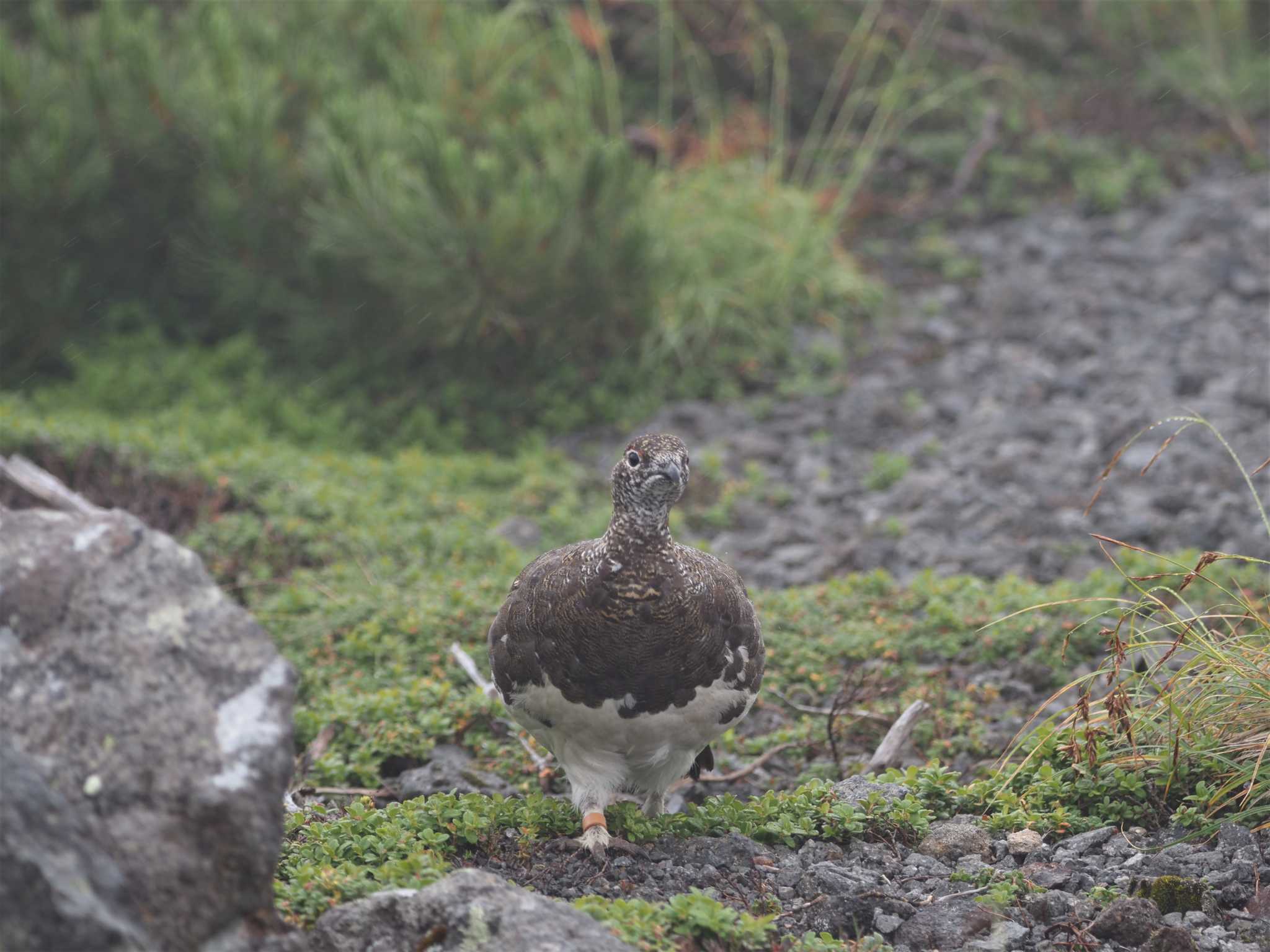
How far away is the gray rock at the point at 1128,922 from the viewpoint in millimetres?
3191

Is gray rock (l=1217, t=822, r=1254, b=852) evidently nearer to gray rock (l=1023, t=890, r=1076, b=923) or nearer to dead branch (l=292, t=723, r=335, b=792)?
gray rock (l=1023, t=890, r=1076, b=923)

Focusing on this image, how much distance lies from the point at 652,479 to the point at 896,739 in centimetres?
145

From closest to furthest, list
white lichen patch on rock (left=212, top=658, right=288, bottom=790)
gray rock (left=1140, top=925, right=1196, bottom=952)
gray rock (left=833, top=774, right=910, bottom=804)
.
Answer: white lichen patch on rock (left=212, top=658, right=288, bottom=790) → gray rock (left=1140, top=925, right=1196, bottom=952) → gray rock (left=833, top=774, right=910, bottom=804)

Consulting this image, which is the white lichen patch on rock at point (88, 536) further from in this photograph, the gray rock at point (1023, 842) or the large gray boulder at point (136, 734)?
the gray rock at point (1023, 842)

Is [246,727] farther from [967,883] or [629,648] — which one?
[967,883]

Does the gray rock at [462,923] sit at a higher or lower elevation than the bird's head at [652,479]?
lower

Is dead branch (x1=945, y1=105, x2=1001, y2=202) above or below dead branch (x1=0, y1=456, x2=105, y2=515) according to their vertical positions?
above

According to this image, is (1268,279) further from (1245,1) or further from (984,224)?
(1245,1)

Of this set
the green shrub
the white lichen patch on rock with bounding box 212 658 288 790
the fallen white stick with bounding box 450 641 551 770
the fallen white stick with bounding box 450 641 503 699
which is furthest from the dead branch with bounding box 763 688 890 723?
the green shrub

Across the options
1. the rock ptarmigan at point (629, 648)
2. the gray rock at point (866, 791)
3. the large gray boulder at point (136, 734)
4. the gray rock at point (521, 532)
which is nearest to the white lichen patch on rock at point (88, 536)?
the large gray boulder at point (136, 734)

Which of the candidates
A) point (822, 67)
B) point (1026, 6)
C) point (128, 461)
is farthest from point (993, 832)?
point (1026, 6)

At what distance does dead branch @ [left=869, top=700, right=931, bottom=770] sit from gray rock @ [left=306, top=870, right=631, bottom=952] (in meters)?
1.89

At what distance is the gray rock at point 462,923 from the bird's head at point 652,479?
1.20 metres

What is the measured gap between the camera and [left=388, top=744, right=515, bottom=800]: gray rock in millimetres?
4531
